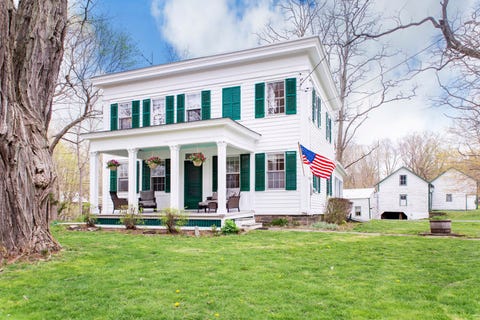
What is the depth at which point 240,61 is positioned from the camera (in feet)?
44.5

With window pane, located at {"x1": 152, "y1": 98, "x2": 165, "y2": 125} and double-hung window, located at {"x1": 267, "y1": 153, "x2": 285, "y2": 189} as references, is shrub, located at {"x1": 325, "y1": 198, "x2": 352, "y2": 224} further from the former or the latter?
window pane, located at {"x1": 152, "y1": 98, "x2": 165, "y2": 125}

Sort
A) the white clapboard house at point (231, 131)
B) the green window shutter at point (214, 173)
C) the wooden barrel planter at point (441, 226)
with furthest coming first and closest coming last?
the green window shutter at point (214, 173)
the white clapboard house at point (231, 131)
the wooden barrel planter at point (441, 226)

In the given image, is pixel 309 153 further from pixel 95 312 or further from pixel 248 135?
pixel 95 312

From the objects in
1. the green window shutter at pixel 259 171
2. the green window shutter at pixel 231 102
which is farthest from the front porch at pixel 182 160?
the green window shutter at pixel 231 102

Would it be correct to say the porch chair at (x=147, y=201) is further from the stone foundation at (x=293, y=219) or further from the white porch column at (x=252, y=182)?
the stone foundation at (x=293, y=219)

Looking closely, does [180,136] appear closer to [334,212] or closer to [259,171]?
[259,171]

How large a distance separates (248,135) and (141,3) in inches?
320

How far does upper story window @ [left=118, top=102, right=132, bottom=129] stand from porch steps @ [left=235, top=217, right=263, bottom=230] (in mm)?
7112

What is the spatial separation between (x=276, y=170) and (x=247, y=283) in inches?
342

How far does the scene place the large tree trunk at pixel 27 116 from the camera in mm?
6074

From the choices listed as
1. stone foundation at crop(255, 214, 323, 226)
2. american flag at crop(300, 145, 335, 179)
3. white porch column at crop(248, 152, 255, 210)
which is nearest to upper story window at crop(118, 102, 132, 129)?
white porch column at crop(248, 152, 255, 210)

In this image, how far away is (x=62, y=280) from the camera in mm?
5000

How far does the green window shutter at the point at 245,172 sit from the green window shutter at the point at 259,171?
307mm

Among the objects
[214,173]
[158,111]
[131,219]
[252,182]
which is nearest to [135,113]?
[158,111]
